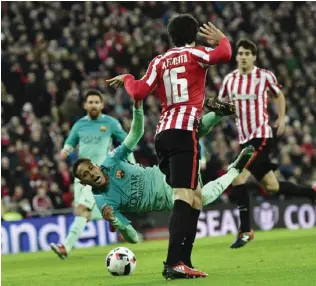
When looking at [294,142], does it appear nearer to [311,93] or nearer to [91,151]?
[311,93]

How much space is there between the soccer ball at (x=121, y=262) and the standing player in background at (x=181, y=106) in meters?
1.04

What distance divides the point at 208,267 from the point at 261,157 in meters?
3.17

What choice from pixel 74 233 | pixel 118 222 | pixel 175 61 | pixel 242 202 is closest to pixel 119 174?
pixel 118 222

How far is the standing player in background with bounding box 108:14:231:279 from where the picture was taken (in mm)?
7543

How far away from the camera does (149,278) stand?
26.7 feet

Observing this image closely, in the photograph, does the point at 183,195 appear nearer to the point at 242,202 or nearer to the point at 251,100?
the point at 242,202

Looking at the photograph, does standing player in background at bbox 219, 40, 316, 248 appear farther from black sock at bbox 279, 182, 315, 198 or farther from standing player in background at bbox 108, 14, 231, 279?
standing player in background at bbox 108, 14, 231, 279

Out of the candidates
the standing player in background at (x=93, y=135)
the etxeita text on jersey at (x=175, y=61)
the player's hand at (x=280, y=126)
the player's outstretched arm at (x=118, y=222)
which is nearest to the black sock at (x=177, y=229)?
the player's outstretched arm at (x=118, y=222)

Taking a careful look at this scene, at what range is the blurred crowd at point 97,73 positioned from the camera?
17781 mm

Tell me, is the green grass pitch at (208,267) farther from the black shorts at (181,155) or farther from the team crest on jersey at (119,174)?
the team crest on jersey at (119,174)

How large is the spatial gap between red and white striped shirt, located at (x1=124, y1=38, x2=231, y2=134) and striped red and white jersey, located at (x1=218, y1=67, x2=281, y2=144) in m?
4.27

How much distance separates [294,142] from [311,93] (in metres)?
2.67

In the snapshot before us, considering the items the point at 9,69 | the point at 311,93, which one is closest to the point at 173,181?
the point at 9,69

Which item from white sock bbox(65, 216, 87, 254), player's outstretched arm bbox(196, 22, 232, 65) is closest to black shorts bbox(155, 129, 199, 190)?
player's outstretched arm bbox(196, 22, 232, 65)
